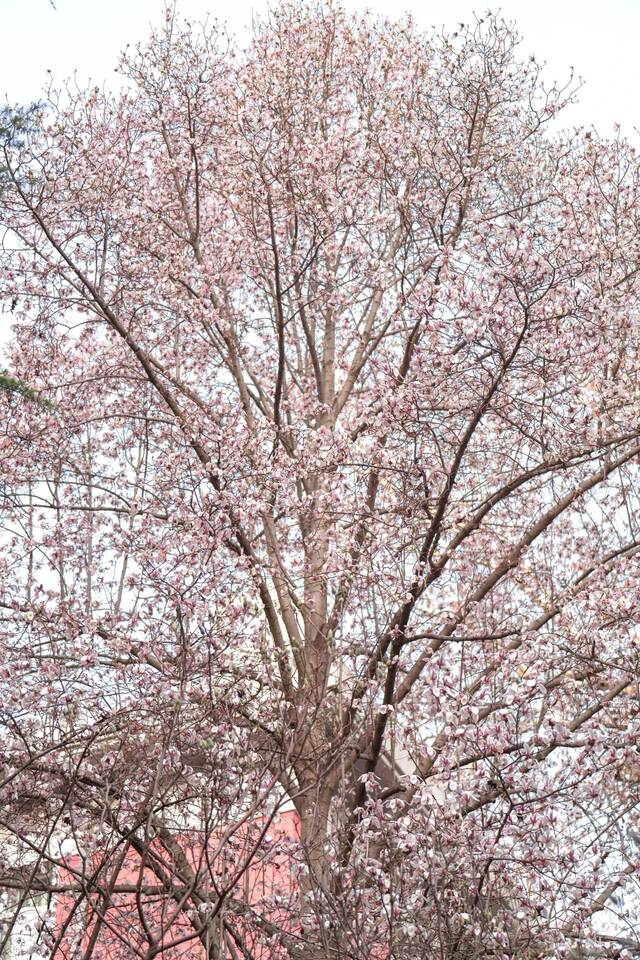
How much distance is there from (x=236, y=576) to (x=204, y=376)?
394 cm

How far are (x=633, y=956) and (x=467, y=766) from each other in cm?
149

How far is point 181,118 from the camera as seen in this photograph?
1028 cm

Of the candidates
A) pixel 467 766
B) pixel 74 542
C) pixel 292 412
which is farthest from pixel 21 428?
pixel 467 766

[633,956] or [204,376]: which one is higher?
[204,376]

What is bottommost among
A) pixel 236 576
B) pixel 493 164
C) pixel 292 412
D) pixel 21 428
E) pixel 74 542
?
pixel 236 576

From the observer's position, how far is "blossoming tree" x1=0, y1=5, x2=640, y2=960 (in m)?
5.69

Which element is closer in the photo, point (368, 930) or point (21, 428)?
point (368, 930)

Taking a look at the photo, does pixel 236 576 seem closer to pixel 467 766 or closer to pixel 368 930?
pixel 467 766

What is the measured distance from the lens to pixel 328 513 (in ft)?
26.2

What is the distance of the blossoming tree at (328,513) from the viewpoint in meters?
5.69

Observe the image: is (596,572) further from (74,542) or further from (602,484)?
(74,542)

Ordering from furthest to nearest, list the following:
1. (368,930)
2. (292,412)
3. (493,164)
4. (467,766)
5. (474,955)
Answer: (292,412), (493,164), (467,766), (368,930), (474,955)

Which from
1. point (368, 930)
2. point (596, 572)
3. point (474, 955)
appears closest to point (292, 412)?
point (596, 572)

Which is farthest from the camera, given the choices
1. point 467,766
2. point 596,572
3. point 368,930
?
point 596,572
